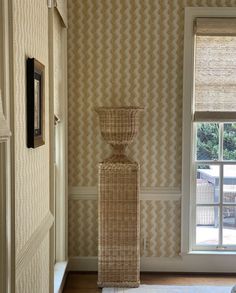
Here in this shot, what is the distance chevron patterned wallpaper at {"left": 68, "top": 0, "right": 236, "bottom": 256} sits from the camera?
3.89 metres

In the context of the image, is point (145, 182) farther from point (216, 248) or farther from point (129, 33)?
point (129, 33)

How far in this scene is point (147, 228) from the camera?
4055mm

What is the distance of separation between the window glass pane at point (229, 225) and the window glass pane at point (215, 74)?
0.95 metres

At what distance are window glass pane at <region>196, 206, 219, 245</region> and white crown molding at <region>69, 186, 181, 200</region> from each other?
0.29 metres

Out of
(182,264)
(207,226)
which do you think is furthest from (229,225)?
(182,264)

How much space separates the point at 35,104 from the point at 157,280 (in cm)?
231

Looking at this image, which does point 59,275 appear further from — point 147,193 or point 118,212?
point 147,193

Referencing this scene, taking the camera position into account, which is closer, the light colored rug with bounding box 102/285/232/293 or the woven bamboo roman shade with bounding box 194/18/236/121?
the light colored rug with bounding box 102/285/232/293

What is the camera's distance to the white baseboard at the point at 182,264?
4.04m

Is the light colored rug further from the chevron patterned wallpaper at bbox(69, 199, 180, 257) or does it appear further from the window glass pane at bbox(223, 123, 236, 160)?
the window glass pane at bbox(223, 123, 236, 160)

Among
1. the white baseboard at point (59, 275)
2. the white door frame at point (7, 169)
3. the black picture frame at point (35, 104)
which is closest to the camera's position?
the white door frame at point (7, 169)

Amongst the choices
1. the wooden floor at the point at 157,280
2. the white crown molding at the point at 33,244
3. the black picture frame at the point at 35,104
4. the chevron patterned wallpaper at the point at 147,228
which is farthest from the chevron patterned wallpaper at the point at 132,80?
the black picture frame at the point at 35,104

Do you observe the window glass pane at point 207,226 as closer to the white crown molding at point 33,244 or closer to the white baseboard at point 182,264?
the white baseboard at point 182,264

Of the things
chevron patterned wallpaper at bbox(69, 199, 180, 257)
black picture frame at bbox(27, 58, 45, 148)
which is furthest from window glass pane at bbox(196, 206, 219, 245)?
black picture frame at bbox(27, 58, 45, 148)
